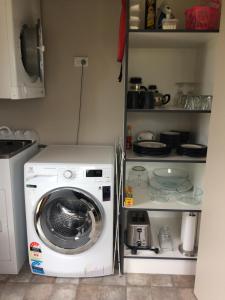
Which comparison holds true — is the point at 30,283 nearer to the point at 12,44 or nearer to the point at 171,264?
the point at 171,264

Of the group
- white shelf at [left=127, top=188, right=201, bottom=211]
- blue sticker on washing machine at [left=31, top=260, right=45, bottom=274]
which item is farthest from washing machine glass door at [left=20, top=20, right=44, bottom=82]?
blue sticker on washing machine at [left=31, top=260, right=45, bottom=274]

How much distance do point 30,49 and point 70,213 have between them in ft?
4.11

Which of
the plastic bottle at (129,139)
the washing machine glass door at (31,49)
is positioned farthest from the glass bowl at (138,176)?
the washing machine glass door at (31,49)

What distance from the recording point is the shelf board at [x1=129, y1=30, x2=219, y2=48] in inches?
63.1

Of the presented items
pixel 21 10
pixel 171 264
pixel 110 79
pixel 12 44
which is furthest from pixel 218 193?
pixel 21 10

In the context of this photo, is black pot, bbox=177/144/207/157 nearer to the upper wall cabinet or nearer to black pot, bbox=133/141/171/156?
black pot, bbox=133/141/171/156

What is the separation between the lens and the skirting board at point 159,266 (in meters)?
1.99

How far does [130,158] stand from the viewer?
1.79m

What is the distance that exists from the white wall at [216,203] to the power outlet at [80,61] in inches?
44.8

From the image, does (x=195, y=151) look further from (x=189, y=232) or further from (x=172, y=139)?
(x=189, y=232)

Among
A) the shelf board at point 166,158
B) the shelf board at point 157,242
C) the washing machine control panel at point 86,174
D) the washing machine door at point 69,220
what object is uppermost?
the shelf board at point 166,158

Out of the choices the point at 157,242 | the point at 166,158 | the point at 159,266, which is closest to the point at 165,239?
the point at 157,242

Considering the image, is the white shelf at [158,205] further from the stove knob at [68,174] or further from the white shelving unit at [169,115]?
the stove knob at [68,174]

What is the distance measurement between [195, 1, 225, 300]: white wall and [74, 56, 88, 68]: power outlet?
3.74ft
